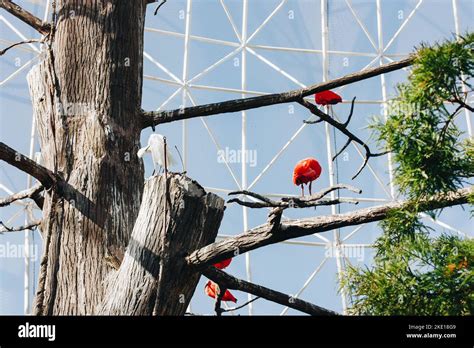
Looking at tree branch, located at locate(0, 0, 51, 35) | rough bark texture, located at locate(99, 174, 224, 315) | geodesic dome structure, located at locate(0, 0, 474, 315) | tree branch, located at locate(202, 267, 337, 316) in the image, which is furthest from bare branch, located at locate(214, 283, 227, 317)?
geodesic dome structure, located at locate(0, 0, 474, 315)

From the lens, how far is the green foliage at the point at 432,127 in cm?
222

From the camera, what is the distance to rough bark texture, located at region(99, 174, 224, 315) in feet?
7.59

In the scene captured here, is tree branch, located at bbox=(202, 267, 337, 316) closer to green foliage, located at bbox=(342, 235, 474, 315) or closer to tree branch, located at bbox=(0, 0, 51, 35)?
green foliage, located at bbox=(342, 235, 474, 315)

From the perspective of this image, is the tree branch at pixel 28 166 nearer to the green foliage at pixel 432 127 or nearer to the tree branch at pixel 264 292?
the tree branch at pixel 264 292

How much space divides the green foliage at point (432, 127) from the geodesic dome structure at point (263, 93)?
1033cm

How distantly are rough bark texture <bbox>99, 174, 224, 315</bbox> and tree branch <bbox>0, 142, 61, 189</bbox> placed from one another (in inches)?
14.4

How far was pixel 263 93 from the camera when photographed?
1350 cm

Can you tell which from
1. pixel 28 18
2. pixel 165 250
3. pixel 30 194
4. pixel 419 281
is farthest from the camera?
pixel 28 18

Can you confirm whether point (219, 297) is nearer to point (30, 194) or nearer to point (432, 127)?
point (30, 194)

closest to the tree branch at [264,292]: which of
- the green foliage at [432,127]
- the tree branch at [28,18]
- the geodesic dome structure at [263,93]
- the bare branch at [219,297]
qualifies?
the bare branch at [219,297]

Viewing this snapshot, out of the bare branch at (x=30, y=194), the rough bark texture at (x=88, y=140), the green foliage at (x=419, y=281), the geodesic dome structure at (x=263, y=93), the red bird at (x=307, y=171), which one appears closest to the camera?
the green foliage at (x=419, y=281)

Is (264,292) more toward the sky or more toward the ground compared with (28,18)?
more toward the ground

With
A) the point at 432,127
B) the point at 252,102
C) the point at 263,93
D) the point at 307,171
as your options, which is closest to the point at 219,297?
the point at 252,102

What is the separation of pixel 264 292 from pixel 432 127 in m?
0.72
